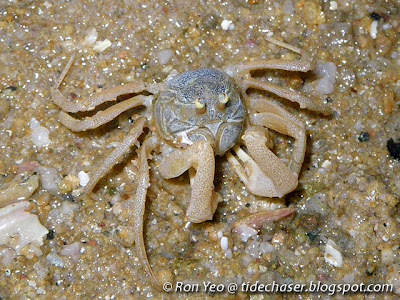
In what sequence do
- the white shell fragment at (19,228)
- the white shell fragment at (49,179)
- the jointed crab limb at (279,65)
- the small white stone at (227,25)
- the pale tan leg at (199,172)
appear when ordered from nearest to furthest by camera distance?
the pale tan leg at (199,172) < the white shell fragment at (19,228) < the white shell fragment at (49,179) < the jointed crab limb at (279,65) < the small white stone at (227,25)

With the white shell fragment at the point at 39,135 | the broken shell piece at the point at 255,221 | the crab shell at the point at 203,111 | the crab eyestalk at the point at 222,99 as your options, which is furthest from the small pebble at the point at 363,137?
the white shell fragment at the point at 39,135

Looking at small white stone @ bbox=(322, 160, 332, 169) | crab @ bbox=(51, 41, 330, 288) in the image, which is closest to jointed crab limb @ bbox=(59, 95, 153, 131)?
crab @ bbox=(51, 41, 330, 288)

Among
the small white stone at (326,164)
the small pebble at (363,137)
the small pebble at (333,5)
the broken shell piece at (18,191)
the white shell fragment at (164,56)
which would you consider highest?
the small pebble at (333,5)

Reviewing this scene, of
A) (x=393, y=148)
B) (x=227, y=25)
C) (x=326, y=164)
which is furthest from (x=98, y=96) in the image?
(x=393, y=148)

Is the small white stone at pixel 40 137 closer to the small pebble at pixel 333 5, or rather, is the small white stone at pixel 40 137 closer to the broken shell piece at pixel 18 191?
the broken shell piece at pixel 18 191

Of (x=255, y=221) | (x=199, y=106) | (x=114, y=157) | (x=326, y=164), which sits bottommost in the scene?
(x=255, y=221)

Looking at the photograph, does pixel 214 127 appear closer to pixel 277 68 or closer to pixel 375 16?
pixel 277 68

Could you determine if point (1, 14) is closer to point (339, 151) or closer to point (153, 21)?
point (153, 21)

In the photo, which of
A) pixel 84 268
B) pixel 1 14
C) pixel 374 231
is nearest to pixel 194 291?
pixel 84 268
